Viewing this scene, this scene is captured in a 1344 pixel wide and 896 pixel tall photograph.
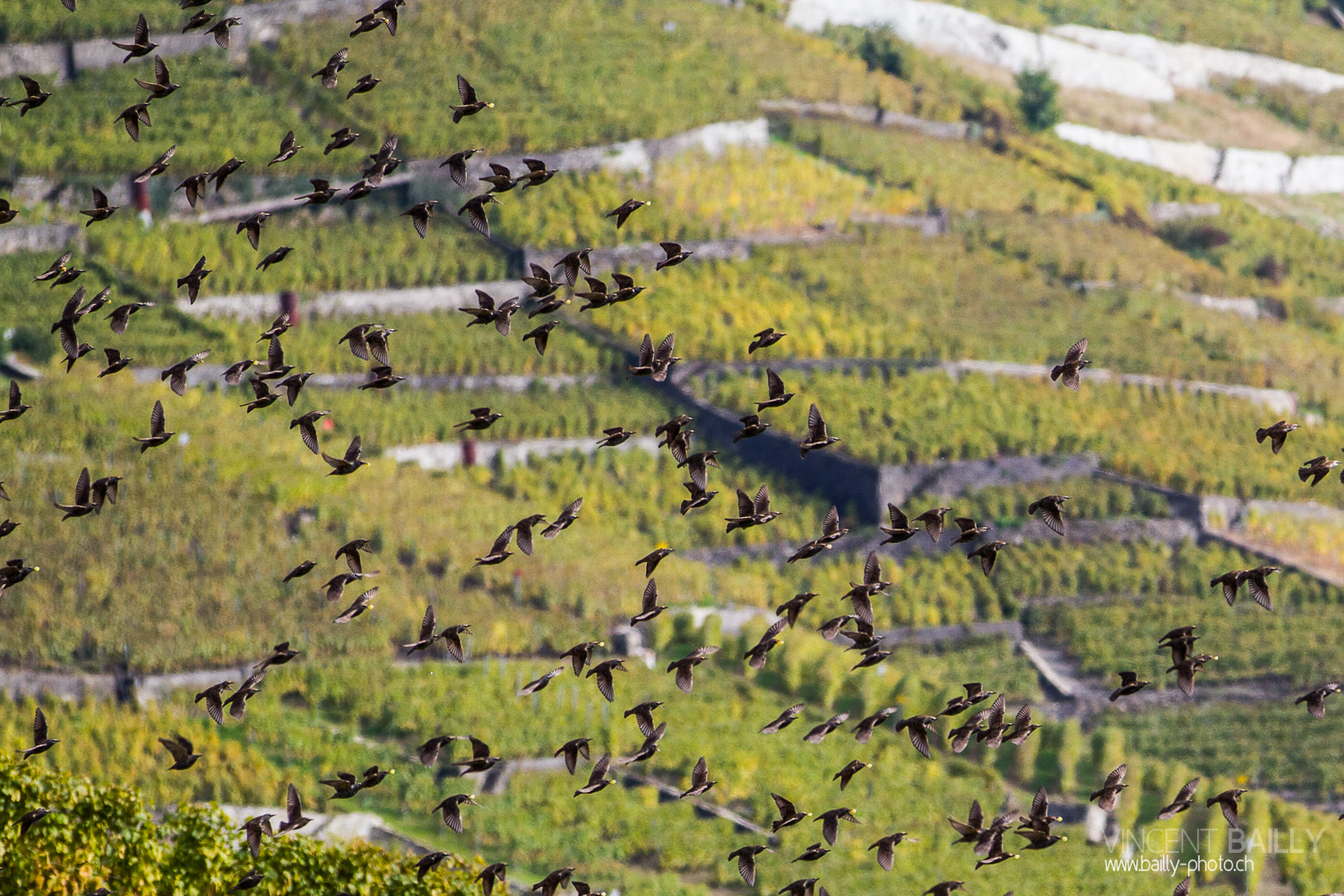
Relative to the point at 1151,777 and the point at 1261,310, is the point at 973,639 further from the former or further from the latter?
the point at 1261,310

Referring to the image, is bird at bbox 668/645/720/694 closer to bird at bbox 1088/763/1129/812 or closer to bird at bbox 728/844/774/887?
bird at bbox 728/844/774/887

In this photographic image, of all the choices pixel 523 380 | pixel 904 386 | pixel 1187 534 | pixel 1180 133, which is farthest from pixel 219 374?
pixel 1180 133

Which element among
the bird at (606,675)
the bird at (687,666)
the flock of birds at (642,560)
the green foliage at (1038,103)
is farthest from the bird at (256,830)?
the green foliage at (1038,103)

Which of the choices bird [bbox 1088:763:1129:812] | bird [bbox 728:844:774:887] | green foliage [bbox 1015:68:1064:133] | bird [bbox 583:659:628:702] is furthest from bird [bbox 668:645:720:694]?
green foliage [bbox 1015:68:1064:133]

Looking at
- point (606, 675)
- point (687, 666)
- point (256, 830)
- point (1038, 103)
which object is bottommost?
point (1038, 103)

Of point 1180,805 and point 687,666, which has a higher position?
point 687,666

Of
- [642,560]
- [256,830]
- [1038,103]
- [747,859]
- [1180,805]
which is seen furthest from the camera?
[1038,103]

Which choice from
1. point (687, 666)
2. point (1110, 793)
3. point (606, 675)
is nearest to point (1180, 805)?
point (1110, 793)

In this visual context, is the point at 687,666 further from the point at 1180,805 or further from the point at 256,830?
the point at 256,830

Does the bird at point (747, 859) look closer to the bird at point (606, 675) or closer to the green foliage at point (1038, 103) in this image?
the bird at point (606, 675)
